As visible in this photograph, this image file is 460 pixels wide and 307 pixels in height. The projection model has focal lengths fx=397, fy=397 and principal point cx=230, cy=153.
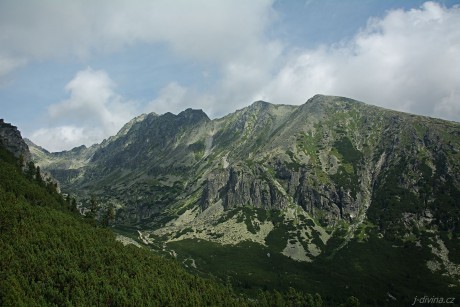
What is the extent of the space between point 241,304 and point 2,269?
85814mm

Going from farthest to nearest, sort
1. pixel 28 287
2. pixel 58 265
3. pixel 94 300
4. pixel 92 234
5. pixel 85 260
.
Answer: pixel 92 234, pixel 85 260, pixel 58 265, pixel 94 300, pixel 28 287

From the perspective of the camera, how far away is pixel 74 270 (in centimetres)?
13650

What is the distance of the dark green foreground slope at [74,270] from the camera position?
122m

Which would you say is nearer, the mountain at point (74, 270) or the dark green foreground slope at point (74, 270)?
the mountain at point (74, 270)

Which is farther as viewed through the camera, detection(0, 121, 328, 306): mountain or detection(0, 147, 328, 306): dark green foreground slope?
detection(0, 147, 328, 306): dark green foreground slope

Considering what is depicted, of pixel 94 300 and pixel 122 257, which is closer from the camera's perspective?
pixel 94 300

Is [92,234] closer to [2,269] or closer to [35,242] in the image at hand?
[35,242]

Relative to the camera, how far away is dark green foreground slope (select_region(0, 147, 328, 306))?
122m

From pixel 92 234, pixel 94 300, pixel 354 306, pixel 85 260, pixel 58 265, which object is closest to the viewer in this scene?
pixel 94 300

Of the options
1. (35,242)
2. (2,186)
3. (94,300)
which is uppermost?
(2,186)

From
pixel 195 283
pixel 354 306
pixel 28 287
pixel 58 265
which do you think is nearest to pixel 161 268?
pixel 195 283

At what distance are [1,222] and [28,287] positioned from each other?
39.2 m

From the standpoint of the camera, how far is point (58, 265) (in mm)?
138000

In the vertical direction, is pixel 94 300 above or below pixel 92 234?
below
